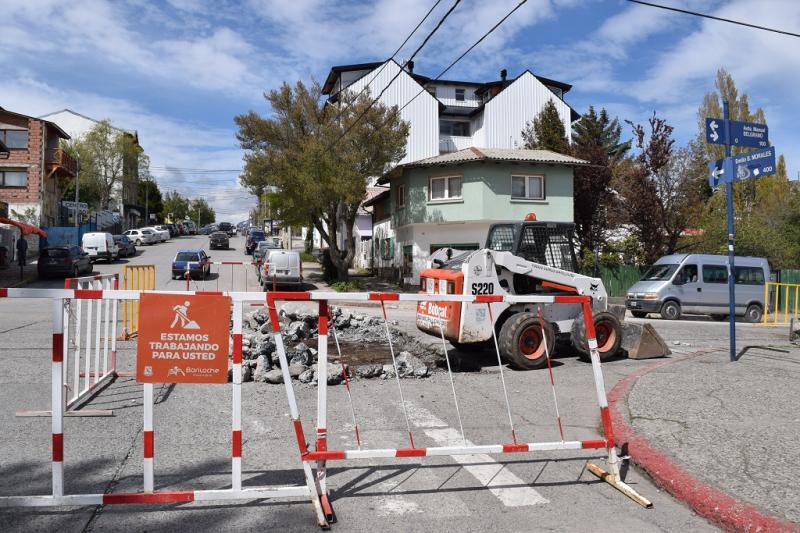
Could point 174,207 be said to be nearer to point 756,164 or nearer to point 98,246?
point 98,246

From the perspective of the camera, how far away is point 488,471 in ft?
17.9

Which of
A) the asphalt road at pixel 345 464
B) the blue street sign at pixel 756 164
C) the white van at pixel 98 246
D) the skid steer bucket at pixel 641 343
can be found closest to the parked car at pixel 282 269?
the white van at pixel 98 246

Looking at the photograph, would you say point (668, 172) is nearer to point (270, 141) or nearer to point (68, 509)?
point (270, 141)

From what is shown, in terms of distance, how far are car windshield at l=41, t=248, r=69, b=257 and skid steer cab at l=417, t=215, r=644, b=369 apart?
2646 centimetres

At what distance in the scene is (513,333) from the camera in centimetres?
1016

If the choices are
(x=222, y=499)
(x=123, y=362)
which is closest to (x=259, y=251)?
(x=123, y=362)

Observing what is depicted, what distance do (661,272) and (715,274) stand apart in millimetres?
1935

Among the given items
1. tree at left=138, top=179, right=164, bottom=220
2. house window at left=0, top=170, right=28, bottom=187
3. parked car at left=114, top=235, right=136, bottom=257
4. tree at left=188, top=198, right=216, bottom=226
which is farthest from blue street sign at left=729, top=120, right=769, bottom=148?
tree at left=188, top=198, right=216, bottom=226

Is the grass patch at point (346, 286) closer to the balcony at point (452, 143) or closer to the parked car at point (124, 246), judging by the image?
the parked car at point (124, 246)

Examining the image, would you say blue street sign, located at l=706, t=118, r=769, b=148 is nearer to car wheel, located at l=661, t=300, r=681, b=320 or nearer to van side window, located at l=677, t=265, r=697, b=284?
car wheel, located at l=661, t=300, r=681, b=320

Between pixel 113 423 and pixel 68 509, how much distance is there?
2384mm

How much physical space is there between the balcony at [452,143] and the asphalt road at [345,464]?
1687 inches

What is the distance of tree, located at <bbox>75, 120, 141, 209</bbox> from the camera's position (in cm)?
6191

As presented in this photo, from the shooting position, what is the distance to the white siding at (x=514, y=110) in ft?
161
